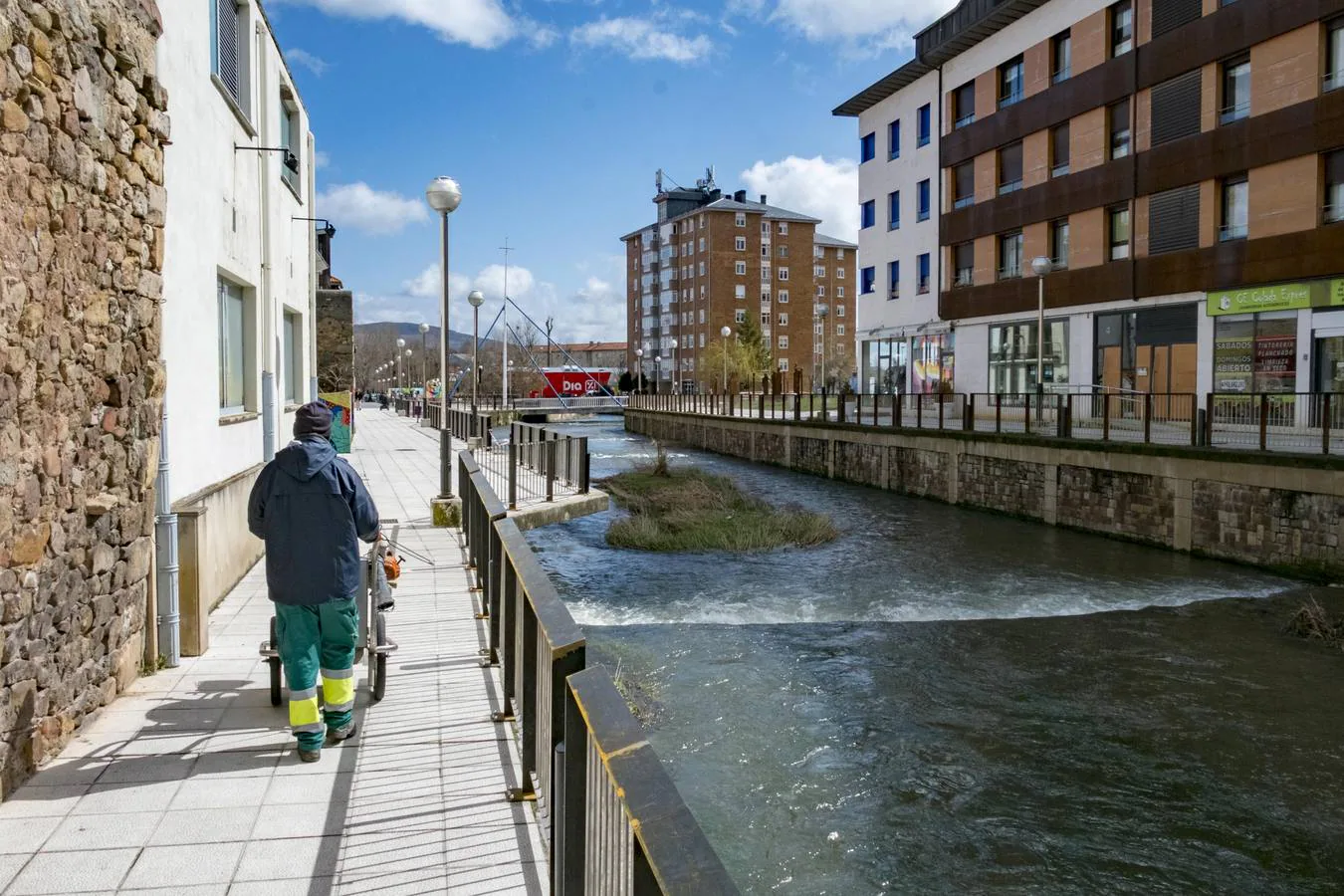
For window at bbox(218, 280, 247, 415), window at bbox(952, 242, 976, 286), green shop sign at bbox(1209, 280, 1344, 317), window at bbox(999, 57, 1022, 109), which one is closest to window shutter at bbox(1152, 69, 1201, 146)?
green shop sign at bbox(1209, 280, 1344, 317)

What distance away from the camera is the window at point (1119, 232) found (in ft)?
100

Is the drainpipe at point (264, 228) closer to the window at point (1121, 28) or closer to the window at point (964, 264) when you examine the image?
the window at point (1121, 28)

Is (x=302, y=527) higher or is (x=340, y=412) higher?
(x=340, y=412)

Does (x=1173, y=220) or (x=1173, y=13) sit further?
(x=1173, y=220)

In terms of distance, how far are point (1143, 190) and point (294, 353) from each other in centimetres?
2320

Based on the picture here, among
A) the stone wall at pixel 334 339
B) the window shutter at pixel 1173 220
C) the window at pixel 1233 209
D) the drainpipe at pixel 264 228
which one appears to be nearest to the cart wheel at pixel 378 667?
the drainpipe at pixel 264 228

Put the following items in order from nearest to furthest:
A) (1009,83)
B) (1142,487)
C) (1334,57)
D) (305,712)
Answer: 1. (305,712)
2. (1142,487)
3. (1334,57)
4. (1009,83)

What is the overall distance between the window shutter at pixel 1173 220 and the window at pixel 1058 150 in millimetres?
4420

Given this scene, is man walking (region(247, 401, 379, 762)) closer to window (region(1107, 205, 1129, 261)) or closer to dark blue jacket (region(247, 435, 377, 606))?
dark blue jacket (region(247, 435, 377, 606))

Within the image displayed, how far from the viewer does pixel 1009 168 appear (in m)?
36.2

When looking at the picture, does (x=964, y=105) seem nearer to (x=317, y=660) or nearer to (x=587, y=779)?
(x=317, y=660)

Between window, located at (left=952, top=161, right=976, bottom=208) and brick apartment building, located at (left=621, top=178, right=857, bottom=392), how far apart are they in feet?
170

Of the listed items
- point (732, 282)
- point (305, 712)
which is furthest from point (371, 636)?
point (732, 282)

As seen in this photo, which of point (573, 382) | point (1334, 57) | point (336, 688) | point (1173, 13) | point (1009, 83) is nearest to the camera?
point (336, 688)
